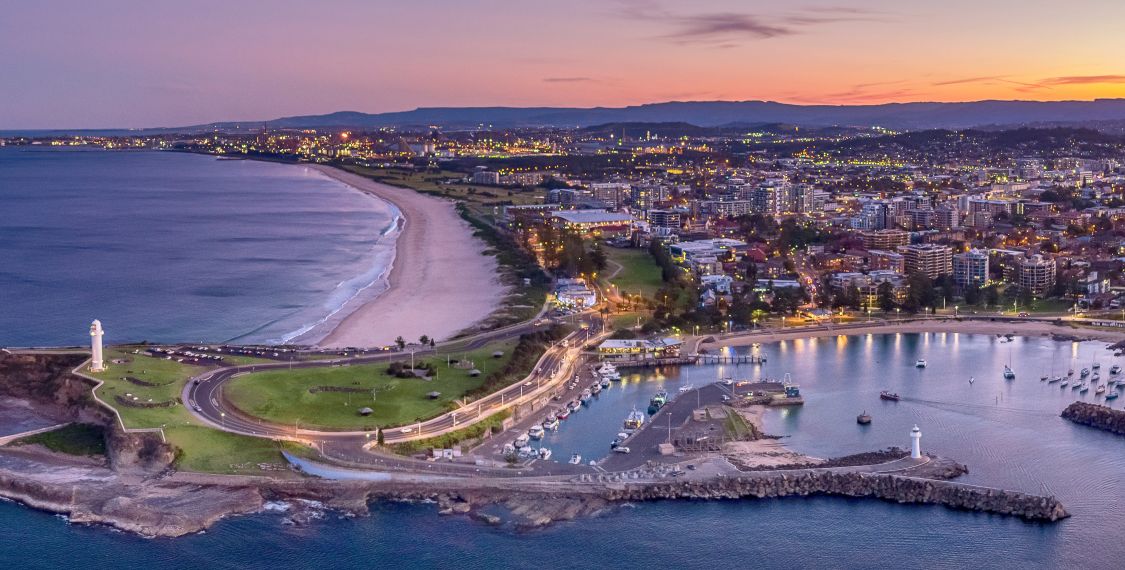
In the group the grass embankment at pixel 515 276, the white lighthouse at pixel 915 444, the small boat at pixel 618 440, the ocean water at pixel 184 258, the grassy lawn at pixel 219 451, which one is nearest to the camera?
the grassy lawn at pixel 219 451

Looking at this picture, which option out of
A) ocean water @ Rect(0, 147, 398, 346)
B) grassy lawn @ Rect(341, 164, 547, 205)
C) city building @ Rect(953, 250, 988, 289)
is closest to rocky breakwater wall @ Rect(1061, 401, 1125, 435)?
city building @ Rect(953, 250, 988, 289)

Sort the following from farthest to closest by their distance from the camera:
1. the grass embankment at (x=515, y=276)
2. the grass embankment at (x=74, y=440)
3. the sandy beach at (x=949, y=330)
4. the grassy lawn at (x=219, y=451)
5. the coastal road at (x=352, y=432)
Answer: the grass embankment at (x=515, y=276) → the sandy beach at (x=949, y=330) → the coastal road at (x=352, y=432) → the grass embankment at (x=74, y=440) → the grassy lawn at (x=219, y=451)

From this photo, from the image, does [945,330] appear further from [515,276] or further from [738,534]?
[738,534]

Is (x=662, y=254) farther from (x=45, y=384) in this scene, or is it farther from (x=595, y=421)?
(x=45, y=384)

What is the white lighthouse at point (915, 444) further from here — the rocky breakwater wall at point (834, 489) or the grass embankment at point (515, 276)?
the grass embankment at point (515, 276)

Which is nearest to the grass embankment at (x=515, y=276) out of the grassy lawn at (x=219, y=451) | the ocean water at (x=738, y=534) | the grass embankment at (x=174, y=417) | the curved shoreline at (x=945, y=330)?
the curved shoreline at (x=945, y=330)

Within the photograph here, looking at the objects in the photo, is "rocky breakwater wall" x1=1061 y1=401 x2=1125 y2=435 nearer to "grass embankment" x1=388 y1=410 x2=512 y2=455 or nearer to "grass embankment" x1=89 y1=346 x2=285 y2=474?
"grass embankment" x1=388 y1=410 x2=512 y2=455
